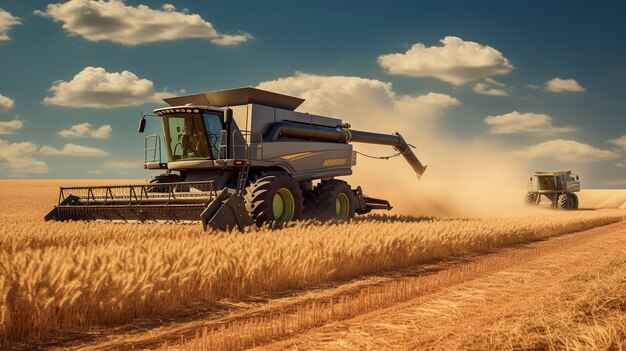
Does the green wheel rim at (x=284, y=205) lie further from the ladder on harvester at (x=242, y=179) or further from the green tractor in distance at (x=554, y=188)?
the green tractor in distance at (x=554, y=188)

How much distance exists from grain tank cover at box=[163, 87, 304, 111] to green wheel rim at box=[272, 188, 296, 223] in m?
2.54

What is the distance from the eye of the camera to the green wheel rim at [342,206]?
51.6ft

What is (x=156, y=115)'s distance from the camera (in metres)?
13.4

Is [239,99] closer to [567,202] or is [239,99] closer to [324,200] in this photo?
[324,200]

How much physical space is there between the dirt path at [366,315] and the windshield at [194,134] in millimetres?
6163

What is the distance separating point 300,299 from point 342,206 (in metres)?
9.59

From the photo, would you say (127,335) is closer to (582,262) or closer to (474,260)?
(474,260)

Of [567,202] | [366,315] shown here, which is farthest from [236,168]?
[567,202]

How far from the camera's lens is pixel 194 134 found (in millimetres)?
13000

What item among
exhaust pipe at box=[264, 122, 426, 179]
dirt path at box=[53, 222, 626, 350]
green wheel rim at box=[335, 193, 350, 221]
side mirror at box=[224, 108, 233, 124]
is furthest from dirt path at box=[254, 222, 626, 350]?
green wheel rim at box=[335, 193, 350, 221]

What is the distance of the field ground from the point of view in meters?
4.48

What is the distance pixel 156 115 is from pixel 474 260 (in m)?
8.07

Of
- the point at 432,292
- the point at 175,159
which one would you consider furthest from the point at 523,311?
the point at 175,159

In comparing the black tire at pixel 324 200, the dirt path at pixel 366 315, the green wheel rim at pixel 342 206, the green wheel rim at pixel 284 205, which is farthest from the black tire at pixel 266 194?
the dirt path at pixel 366 315
